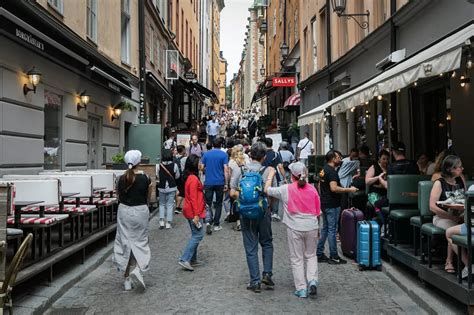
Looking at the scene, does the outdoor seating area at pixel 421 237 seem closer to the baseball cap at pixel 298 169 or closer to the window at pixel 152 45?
the baseball cap at pixel 298 169

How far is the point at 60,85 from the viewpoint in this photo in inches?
492

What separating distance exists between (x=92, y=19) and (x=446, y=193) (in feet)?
38.0

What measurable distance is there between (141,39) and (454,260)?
16.2 metres

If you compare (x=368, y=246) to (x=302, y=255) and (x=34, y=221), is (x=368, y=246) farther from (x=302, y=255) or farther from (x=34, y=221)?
(x=34, y=221)

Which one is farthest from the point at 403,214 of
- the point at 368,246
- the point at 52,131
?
the point at 52,131

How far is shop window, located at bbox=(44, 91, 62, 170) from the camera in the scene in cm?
1192

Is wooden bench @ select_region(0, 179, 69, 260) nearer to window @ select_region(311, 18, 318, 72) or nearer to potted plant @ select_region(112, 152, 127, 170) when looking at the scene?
potted plant @ select_region(112, 152, 127, 170)

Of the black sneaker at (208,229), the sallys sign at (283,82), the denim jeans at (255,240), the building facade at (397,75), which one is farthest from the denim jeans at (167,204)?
the sallys sign at (283,82)

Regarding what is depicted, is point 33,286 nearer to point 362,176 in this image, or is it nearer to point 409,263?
point 409,263

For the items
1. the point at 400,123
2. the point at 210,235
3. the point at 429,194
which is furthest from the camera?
the point at 400,123

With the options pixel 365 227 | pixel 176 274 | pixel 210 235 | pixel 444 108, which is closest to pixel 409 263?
pixel 365 227

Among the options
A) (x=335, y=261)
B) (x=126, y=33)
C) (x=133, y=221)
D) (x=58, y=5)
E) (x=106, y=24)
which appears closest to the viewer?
(x=133, y=221)

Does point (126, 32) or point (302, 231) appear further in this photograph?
point (126, 32)

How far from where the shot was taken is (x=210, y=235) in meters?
11.6
